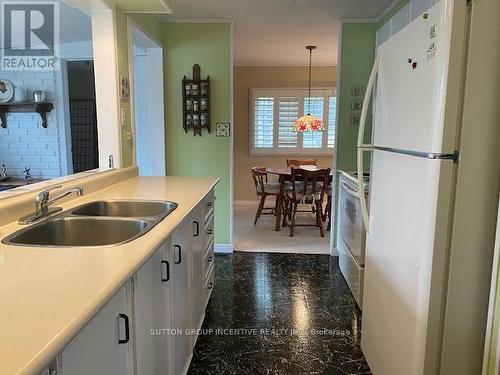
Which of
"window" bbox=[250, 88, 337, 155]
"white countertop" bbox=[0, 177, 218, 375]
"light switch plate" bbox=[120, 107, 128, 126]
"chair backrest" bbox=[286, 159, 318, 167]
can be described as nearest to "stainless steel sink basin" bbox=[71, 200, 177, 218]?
"white countertop" bbox=[0, 177, 218, 375]

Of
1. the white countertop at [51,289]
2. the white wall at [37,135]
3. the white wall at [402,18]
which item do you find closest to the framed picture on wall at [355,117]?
the white wall at [402,18]

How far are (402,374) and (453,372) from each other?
205 millimetres

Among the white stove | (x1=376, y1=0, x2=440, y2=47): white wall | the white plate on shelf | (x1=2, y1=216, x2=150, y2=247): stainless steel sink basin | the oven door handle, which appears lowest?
the white stove

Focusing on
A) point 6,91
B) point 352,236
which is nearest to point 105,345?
point 352,236

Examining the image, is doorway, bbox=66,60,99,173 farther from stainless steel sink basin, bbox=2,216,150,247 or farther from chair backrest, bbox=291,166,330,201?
stainless steel sink basin, bbox=2,216,150,247

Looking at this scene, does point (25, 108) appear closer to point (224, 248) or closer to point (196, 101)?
point (196, 101)

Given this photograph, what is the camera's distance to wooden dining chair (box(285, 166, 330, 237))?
14.9ft

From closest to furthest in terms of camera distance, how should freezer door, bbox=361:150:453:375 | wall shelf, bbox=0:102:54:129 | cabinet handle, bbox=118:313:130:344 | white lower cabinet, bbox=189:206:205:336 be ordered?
cabinet handle, bbox=118:313:130:344, freezer door, bbox=361:150:453:375, white lower cabinet, bbox=189:206:205:336, wall shelf, bbox=0:102:54:129

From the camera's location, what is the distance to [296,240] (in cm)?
446

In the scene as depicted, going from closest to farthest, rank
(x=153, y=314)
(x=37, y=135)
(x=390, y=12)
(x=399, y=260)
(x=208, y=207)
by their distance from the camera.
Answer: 1. (x=153, y=314)
2. (x=399, y=260)
3. (x=208, y=207)
4. (x=390, y=12)
5. (x=37, y=135)

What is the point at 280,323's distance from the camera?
2523mm

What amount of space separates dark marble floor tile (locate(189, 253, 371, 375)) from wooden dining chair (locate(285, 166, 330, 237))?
3.80 feet

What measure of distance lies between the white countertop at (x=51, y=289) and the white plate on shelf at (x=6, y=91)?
3.50 metres

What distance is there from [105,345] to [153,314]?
406mm
